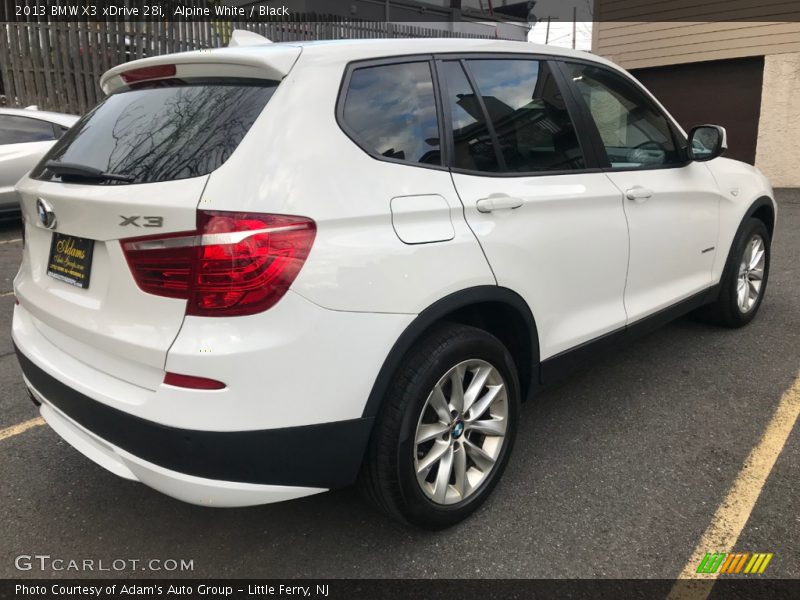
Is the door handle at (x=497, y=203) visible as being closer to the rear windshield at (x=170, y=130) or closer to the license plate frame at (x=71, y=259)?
the rear windshield at (x=170, y=130)

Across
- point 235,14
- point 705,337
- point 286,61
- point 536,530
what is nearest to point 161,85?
point 286,61

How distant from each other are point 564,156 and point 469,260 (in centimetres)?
95

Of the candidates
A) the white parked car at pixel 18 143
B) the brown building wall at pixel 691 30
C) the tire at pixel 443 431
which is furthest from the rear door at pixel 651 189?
the brown building wall at pixel 691 30

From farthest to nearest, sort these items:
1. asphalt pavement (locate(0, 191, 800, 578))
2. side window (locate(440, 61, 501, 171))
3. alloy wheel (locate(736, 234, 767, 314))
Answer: alloy wheel (locate(736, 234, 767, 314)) → side window (locate(440, 61, 501, 171)) → asphalt pavement (locate(0, 191, 800, 578))

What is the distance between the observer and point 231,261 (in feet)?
6.05

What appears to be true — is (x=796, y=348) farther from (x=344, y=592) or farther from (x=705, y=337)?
(x=344, y=592)

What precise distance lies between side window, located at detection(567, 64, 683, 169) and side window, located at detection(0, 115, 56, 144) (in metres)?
7.15

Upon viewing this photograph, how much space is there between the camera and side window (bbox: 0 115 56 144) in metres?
7.71

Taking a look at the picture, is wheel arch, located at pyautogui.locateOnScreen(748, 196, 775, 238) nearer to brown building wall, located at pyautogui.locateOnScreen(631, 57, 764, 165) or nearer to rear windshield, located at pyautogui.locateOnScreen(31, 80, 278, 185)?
rear windshield, located at pyautogui.locateOnScreen(31, 80, 278, 185)

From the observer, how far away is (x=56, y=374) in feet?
7.39

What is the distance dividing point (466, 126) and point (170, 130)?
1.10 metres

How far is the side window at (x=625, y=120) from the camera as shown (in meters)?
3.20

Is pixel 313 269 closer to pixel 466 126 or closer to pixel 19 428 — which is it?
pixel 466 126
